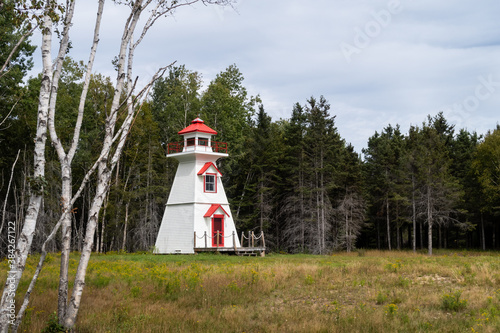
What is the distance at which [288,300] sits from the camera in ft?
43.8

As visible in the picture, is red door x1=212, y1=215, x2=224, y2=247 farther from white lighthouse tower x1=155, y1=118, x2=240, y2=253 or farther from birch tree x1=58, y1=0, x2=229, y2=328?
birch tree x1=58, y1=0, x2=229, y2=328

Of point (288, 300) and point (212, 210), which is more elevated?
point (212, 210)

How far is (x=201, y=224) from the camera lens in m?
32.6

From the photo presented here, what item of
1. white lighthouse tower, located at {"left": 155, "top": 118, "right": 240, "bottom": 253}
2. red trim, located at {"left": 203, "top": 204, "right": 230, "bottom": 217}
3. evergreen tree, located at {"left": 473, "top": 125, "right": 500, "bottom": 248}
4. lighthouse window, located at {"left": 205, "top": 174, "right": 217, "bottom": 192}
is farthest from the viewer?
evergreen tree, located at {"left": 473, "top": 125, "right": 500, "bottom": 248}

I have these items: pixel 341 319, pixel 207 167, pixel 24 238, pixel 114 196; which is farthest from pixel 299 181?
pixel 24 238

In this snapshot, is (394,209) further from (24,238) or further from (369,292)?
(24,238)

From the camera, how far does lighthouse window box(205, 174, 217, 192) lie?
3381 centimetres

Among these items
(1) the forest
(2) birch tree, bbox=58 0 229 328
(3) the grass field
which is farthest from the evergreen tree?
(2) birch tree, bbox=58 0 229 328

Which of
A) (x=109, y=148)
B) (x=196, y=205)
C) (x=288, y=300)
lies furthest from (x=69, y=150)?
(x=196, y=205)

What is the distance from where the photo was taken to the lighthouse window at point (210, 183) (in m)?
33.8

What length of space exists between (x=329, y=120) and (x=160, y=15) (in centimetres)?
3432

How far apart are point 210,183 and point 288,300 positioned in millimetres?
21211

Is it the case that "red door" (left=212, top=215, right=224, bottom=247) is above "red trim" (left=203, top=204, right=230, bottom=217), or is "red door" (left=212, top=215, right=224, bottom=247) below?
below

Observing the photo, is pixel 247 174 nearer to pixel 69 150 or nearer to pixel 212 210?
pixel 212 210
